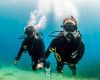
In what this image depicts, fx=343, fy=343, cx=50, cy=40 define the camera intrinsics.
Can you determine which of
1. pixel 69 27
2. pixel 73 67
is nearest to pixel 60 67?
pixel 73 67

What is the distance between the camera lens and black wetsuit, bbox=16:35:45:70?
A: 7320mm

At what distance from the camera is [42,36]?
745cm

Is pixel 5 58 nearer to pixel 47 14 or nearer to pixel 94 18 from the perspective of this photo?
pixel 47 14

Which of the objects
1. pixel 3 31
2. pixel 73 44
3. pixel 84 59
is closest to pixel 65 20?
pixel 73 44

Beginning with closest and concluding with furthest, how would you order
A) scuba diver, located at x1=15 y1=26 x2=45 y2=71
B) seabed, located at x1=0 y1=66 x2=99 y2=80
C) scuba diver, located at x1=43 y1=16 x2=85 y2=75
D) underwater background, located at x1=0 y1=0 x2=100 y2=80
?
scuba diver, located at x1=43 y1=16 x2=85 y2=75
scuba diver, located at x1=15 y1=26 x2=45 y2=71
underwater background, located at x1=0 y1=0 x2=100 y2=80
seabed, located at x1=0 y1=66 x2=99 y2=80

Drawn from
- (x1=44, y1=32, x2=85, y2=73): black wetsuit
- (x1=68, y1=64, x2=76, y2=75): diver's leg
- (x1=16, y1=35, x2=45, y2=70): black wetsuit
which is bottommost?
(x1=68, y1=64, x2=76, y2=75): diver's leg

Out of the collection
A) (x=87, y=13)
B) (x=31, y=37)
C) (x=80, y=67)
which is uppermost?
(x=87, y=13)

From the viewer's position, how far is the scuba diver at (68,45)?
6664 mm

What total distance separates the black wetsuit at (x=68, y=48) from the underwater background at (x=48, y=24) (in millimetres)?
380

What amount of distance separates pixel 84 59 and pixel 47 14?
1271 millimetres

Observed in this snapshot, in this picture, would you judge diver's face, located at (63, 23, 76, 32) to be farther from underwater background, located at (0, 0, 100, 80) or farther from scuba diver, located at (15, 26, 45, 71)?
scuba diver, located at (15, 26, 45, 71)

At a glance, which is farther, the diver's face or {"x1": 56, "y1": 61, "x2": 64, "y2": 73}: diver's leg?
{"x1": 56, "y1": 61, "x2": 64, "y2": 73}: diver's leg

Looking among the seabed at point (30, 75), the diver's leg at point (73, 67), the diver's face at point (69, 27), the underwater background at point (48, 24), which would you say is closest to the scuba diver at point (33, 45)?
the underwater background at point (48, 24)

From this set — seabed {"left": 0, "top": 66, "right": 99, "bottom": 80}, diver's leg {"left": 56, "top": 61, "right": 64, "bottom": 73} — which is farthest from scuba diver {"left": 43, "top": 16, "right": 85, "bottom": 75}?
seabed {"left": 0, "top": 66, "right": 99, "bottom": 80}
